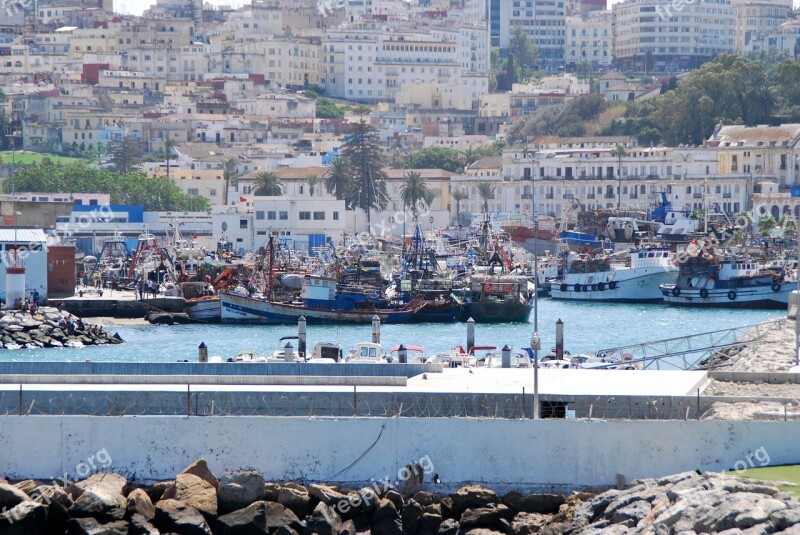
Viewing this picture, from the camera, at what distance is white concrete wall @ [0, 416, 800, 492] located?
17266 mm

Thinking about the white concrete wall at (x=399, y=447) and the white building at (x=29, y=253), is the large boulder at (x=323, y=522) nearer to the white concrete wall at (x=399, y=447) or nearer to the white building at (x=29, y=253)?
the white concrete wall at (x=399, y=447)

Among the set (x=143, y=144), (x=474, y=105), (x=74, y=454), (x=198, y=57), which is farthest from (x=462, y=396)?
(x=198, y=57)

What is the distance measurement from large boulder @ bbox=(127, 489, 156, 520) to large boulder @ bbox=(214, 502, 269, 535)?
64 cm

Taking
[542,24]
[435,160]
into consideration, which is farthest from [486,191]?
[542,24]

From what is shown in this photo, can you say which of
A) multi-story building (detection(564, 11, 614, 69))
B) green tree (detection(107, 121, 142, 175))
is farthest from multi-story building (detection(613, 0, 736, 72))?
green tree (detection(107, 121, 142, 175))

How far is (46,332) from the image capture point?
136ft

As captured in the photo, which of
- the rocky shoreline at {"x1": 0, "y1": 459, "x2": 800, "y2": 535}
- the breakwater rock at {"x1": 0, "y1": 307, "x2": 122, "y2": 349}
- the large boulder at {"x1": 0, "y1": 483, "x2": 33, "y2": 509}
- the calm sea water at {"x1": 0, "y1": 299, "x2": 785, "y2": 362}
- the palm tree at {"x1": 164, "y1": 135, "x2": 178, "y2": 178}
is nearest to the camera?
the rocky shoreline at {"x1": 0, "y1": 459, "x2": 800, "y2": 535}

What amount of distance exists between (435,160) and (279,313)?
162 feet

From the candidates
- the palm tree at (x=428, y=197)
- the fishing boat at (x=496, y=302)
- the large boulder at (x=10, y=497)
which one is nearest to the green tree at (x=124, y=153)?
the palm tree at (x=428, y=197)

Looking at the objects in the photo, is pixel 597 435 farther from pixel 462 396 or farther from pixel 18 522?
pixel 18 522

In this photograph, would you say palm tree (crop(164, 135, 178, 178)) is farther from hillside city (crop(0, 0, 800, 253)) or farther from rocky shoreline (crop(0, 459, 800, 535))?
rocky shoreline (crop(0, 459, 800, 535))

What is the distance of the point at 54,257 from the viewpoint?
52.1m

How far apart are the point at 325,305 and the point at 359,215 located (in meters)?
29.6

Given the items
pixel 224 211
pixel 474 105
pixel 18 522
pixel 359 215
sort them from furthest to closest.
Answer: pixel 474 105 → pixel 359 215 → pixel 224 211 → pixel 18 522
